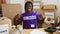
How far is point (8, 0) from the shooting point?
4016 mm

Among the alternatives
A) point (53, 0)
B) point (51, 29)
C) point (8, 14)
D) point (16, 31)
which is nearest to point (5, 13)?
point (8, 14)

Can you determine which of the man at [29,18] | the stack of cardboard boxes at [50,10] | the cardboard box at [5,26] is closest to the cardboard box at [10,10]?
the stack of cardboard boxes at [50,10]

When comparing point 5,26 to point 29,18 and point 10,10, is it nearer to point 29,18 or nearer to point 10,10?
point 29,18

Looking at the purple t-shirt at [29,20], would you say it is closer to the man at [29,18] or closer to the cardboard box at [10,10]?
the man at [29,18]

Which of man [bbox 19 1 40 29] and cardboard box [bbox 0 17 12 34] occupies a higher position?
cardboard box [bbox 0 17 12 34]

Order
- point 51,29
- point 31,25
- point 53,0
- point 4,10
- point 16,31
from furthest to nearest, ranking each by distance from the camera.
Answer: point 53,0 < point 4,10 < point 31,25 < point 51,29 < point 16,31

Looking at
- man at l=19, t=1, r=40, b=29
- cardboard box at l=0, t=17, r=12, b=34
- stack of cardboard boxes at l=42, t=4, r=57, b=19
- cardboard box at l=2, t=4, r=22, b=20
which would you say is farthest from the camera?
stack of cardboard boxes at l=42, t=4, r=57, b=19

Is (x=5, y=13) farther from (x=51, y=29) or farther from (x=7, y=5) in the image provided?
(x=51, y=29)

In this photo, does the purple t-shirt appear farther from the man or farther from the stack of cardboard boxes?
the stack of cardboard boxes

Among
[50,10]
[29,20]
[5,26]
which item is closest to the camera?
[5,26]

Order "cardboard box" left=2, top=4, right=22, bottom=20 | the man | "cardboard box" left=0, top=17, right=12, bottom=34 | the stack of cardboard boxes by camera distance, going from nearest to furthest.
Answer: "cardboard box" left=0, top=17, right=12, bottom=34 → the man → "cardboard box" left=2, top=4, right=22, bottom=20 → the stack of cardboard boxes

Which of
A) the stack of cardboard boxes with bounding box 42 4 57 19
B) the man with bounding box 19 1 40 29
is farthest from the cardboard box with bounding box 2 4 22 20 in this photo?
the man with bounding box 19 1 40 29

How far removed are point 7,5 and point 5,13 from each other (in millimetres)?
212

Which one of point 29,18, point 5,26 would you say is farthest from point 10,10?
point 5,26
